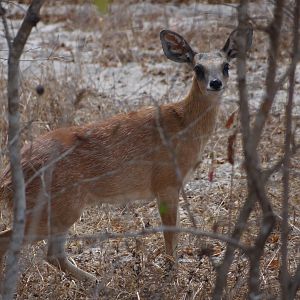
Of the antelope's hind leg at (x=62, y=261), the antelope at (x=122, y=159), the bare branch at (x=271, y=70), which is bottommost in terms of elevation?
the antelope's hind leg at (x=62, y=261)

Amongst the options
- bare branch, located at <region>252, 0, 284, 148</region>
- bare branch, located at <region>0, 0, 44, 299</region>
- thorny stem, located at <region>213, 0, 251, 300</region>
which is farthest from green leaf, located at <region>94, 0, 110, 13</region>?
bare branch, located at <region>252, 0, 284, 148</region>

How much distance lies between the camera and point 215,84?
18.7 ft

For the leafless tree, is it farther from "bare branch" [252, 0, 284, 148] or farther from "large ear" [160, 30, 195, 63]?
"large ear" [160, 30, 195, 63]

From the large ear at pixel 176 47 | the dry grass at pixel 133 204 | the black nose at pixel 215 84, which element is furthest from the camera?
the large ear at pixel 176 47

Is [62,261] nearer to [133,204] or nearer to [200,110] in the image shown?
[133,204]

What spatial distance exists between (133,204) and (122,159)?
867mm

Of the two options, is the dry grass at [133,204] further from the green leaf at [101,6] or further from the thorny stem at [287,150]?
the green leaf at [101,6]

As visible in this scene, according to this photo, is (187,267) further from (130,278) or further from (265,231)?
(265,231)

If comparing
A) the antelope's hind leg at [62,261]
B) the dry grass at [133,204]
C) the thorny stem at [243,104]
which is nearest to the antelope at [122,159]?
the antelope's hind leg at [62,261]

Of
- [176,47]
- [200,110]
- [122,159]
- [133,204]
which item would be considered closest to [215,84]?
[200,110]

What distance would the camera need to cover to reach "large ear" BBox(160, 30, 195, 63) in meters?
6.05

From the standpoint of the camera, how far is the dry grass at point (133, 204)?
4754 millimetres

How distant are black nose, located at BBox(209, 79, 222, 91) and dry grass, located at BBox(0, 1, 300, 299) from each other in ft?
0.57

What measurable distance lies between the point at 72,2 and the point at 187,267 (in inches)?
331
